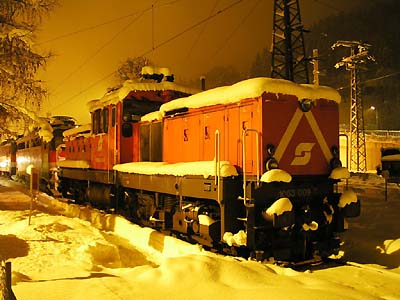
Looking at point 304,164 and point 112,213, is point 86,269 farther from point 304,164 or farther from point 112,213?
point 112,213

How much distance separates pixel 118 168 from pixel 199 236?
13.4 feet

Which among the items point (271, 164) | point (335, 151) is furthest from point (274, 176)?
point (335, 151)

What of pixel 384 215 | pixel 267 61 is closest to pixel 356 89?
pixel 384 215

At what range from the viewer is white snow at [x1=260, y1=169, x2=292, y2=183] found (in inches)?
246

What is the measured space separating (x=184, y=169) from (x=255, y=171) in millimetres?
1624

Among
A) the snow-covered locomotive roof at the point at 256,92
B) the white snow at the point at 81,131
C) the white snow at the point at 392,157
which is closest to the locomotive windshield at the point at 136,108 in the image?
the snow-covered locomotive roof at the point at 256,92

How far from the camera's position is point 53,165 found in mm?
20641

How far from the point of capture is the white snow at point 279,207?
6.11 m

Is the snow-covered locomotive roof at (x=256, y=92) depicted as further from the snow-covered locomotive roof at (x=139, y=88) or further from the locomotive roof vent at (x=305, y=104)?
the snow-covered locomotive roof at (x=139, y=88)

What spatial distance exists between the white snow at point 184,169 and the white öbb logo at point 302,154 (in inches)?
48.8

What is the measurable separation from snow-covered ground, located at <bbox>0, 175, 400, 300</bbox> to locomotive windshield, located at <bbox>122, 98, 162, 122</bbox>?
2.84m

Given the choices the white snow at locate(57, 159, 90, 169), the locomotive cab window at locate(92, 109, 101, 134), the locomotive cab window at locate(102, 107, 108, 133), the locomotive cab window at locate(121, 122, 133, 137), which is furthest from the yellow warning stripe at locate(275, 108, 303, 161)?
the white snow at locate(57, 159, 90, 169)

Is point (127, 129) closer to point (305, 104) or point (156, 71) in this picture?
point (156, 71)

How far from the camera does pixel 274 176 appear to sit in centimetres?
629
